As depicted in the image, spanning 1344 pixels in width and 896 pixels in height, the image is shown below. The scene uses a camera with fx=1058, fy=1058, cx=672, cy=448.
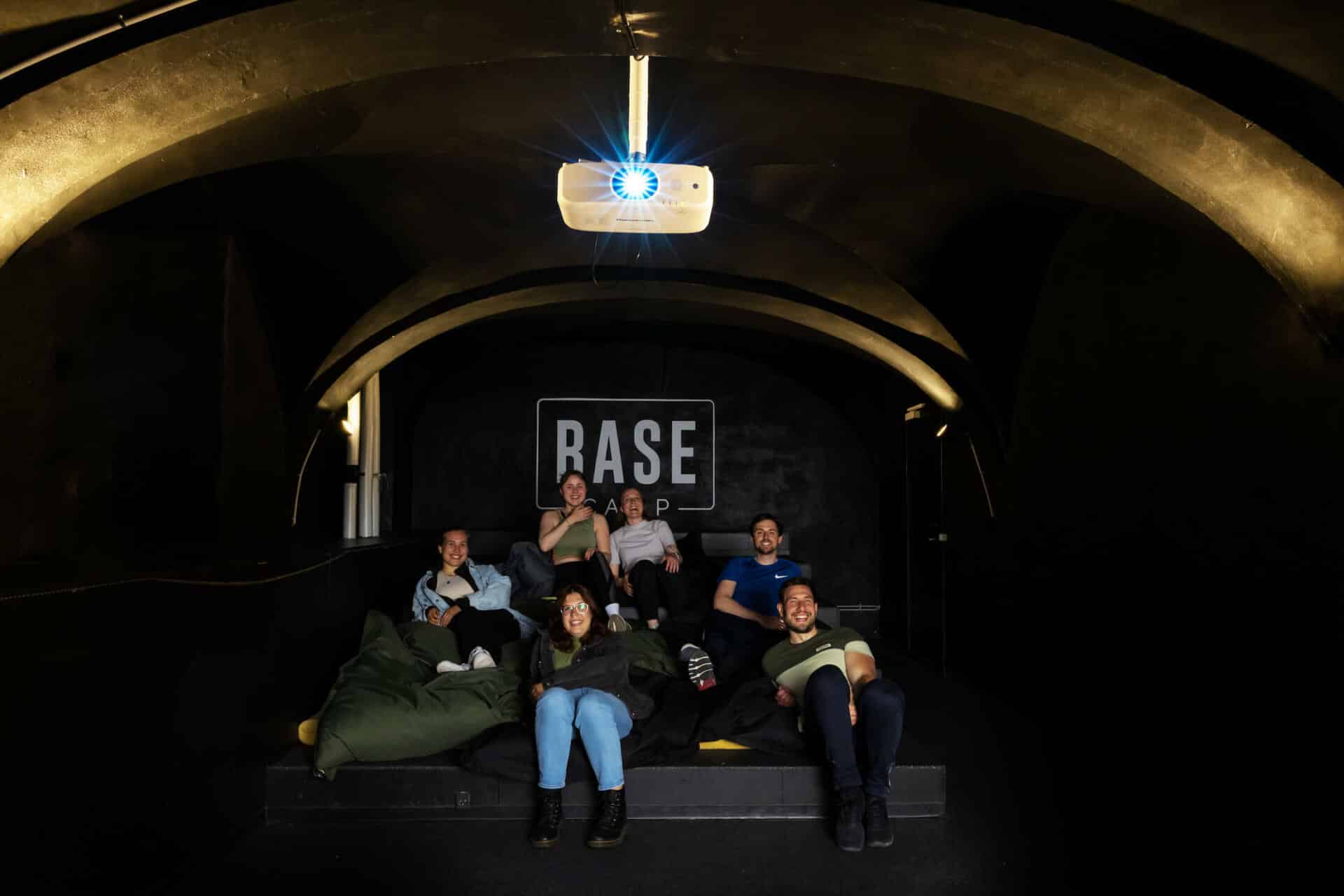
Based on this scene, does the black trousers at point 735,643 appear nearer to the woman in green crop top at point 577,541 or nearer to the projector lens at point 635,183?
the woman in green crop top at point 577,541

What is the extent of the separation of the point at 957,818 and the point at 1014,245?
137 inches

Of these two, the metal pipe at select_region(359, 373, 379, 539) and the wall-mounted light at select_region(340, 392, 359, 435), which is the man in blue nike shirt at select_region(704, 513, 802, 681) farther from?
the metal pipe at select_region(359, 373, 379, 539)

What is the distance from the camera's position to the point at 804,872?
397 cm

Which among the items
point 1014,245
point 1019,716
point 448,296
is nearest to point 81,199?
point 448,296

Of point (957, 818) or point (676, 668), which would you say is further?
point (676, 668)

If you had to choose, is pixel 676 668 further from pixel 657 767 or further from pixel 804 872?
pixel 804 872

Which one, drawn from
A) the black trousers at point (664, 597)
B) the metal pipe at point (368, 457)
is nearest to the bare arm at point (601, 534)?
the black trousers at point (664, 597)

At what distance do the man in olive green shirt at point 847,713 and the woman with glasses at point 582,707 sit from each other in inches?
28.8

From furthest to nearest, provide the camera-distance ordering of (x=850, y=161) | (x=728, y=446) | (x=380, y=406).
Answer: (x=728, y=446) < (x=380, y=406) < (x=850, y=161)

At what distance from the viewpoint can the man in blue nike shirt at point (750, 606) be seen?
5.74 m

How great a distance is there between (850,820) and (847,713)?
418 mm

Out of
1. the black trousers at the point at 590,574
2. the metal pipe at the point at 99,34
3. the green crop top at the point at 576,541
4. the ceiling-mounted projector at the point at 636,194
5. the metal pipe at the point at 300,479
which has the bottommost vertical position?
the black trousers at the point at 590,574

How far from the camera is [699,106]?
4746 millimetres

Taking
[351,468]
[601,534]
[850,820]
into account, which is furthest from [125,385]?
[850,820]
